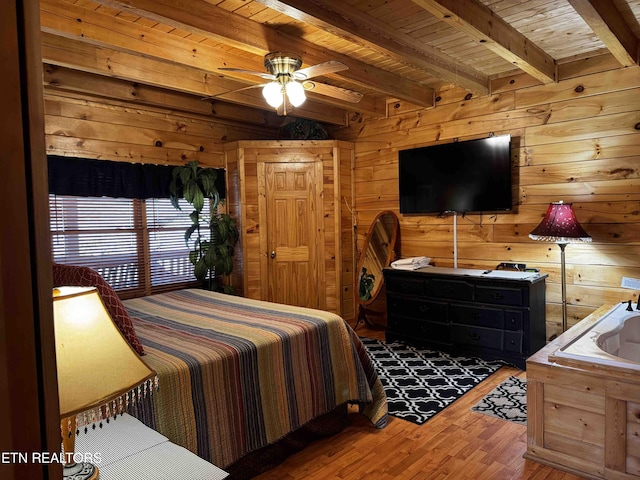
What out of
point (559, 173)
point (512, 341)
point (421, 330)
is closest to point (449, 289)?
point (421, 330)

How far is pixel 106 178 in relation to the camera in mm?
4234

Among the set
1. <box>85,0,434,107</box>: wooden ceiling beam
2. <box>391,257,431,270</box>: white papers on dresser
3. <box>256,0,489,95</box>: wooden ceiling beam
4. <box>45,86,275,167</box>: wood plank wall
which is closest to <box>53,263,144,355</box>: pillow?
<box>85,0,434,107</box>: wooden ceiling beam

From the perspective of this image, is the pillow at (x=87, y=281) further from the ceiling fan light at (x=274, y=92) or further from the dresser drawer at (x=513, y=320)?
the dresser drawer at (x=513, y=320)

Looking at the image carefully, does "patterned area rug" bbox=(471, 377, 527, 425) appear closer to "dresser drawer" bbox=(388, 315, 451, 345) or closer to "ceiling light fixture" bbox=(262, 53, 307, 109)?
"dresser drawer" bbox=(388, 315, 451, 345)

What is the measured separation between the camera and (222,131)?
524cm

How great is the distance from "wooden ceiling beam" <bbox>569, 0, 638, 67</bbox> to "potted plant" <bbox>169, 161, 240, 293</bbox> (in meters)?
3.44

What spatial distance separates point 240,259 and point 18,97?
4.61 metres

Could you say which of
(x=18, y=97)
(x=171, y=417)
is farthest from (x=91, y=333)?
(x=171, y=417)

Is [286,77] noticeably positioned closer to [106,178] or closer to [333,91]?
[333,91]

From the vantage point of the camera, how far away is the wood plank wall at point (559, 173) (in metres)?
3.69

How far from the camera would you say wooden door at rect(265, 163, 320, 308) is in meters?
5.09

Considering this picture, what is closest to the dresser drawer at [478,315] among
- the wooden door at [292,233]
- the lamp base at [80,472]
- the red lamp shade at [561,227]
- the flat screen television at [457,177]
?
the red lamp shade at [561,227]

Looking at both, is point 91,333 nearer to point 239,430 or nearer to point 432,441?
point 239,430

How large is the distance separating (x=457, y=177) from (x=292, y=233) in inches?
73.6
